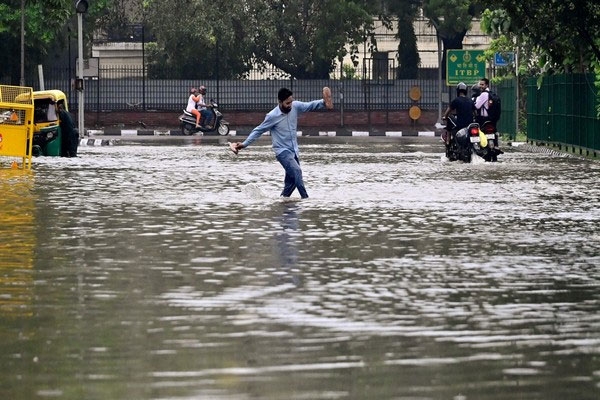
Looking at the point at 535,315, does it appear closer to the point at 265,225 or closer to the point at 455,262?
the point at 455,262

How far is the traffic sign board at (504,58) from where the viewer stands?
54312 millimetres

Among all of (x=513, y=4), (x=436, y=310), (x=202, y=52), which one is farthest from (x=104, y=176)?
(x=202, y=52)

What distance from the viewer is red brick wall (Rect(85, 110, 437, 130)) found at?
6469cm

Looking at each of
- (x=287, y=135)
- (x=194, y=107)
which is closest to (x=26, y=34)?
(x=194, y=107)

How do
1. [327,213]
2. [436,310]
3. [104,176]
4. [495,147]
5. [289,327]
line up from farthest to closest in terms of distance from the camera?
[495,147] < [104,176] < [327,213] < [436,310] < [289,327]

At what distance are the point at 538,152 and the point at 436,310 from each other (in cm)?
3136

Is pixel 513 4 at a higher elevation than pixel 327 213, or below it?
higher

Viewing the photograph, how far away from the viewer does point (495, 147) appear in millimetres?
35375

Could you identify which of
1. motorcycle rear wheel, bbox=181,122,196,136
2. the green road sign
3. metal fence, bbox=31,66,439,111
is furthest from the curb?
metal fence, bbox=31,66,439,111

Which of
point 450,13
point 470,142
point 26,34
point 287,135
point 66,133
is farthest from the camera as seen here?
point 450,13

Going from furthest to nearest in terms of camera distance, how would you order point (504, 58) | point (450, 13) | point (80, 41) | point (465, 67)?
point (450, 13) < point (465, 67) < point (504, 58) < point (80, 41)

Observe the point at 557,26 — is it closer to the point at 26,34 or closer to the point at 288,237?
the point at 26,34

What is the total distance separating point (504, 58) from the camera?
54.6 metres

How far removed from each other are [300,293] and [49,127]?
2607 cm
